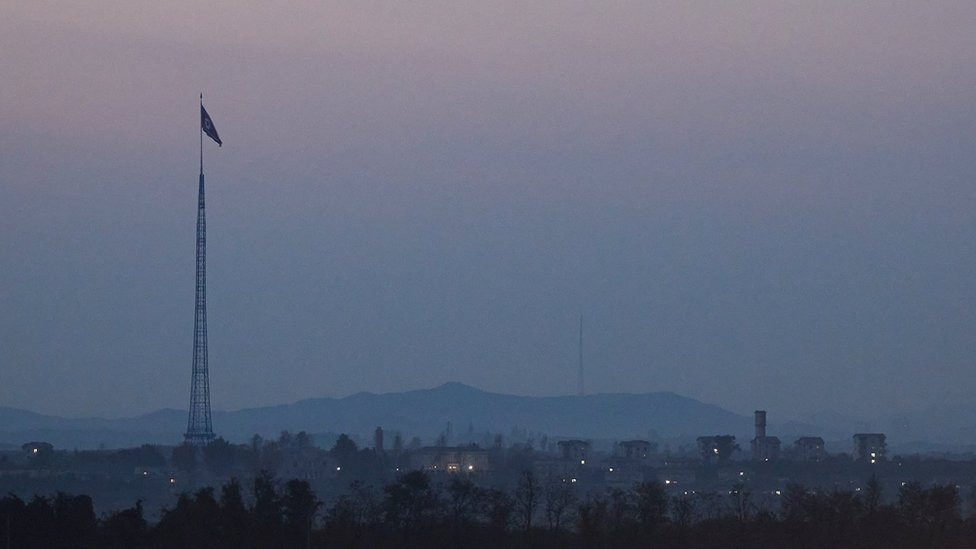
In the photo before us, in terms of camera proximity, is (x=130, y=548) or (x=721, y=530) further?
(x=721, y=530)

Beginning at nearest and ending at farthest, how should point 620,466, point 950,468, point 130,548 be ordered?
point 130,548 < point 950,468 < point 620,466

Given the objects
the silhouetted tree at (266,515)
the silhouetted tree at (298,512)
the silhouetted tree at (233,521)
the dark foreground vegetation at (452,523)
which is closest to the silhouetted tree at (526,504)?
the dark foreground vegetation at (452,523)

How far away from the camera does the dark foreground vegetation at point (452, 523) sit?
35094mm

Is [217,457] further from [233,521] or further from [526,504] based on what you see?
[233,521]

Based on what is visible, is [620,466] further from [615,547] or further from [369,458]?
[615,547]

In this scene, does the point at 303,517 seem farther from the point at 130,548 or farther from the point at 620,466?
the point at 620,466

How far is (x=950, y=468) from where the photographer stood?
95.8 meters

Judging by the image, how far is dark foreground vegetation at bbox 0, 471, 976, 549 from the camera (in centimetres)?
3509

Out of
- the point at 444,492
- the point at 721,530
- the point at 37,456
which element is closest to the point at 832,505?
the point at 721,530

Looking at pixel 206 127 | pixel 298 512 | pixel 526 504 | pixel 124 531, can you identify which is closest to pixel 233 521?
pixel 298 512

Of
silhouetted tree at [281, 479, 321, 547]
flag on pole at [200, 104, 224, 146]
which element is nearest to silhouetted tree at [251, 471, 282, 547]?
silhouetted tree at [281, 479, 321, 547]

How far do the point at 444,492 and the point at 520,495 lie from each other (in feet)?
17.3

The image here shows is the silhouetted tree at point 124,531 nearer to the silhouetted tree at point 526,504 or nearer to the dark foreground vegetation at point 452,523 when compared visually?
the dark foreground vegetation at point 452,523

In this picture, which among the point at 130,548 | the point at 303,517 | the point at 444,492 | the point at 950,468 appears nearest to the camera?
the point at 130,548
